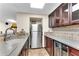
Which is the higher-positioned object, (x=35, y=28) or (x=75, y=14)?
(x=75, y=14)

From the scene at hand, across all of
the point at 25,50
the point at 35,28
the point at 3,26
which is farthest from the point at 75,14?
the point at 3,26

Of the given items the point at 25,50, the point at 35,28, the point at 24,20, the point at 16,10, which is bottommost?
the point at 25,50

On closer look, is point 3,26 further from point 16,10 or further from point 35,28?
point 35,28

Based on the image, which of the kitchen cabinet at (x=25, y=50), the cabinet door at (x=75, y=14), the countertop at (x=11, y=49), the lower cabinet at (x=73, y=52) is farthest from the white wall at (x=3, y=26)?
the cabinet door at (x=75, y=14)

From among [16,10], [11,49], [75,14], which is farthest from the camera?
[75,14]

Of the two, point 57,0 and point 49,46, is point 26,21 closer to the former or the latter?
point 57,0

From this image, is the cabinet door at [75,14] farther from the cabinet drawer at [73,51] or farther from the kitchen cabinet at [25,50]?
the kitchen cabinet at [25,50]

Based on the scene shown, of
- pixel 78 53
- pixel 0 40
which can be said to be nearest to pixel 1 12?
pixel 0 40

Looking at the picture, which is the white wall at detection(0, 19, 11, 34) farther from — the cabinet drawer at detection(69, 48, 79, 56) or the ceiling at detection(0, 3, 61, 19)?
the cabinet drawer at detection(69, 48, 79, 56)

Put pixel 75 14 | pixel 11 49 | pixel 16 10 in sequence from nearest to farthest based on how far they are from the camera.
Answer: pixel 11 49, pixel 16 10, pixel 75 14

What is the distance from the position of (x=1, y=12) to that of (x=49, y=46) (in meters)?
1.05

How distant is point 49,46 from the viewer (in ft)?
6.59

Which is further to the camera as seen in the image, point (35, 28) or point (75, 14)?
point (75, 14)

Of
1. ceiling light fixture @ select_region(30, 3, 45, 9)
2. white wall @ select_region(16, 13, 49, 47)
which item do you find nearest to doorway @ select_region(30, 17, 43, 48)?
white wall @ select_region(16, 13, 49, 47)
